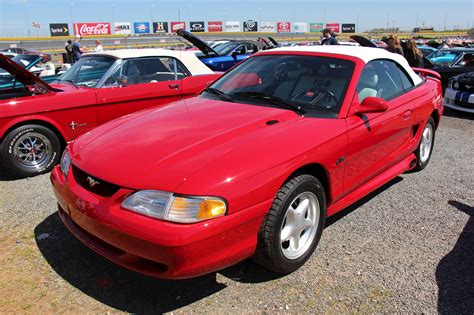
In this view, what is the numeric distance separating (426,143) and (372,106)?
2.05 m

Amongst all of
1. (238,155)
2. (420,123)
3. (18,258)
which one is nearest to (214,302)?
(238,155)

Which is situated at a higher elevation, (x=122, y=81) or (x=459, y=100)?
(x=122, y=81)

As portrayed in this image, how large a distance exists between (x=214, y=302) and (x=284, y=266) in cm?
52

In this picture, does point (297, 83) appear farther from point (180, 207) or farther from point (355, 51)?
point (180, 207)

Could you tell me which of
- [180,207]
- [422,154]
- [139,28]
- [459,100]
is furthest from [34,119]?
[139,28]

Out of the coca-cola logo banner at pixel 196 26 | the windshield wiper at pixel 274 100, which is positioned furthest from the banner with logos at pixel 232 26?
the windshield wiper at pixel 274 100

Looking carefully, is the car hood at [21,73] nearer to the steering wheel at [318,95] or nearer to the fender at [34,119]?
the fender at [34,119]

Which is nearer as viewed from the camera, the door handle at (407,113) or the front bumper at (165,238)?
the front bumper at (165,238)

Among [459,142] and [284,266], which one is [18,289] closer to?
[284,266]

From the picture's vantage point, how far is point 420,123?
14.0 feet

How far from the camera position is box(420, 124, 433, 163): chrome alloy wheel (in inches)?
185

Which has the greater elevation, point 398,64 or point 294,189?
point 398,64

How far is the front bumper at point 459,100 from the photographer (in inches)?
315

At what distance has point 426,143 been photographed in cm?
485
